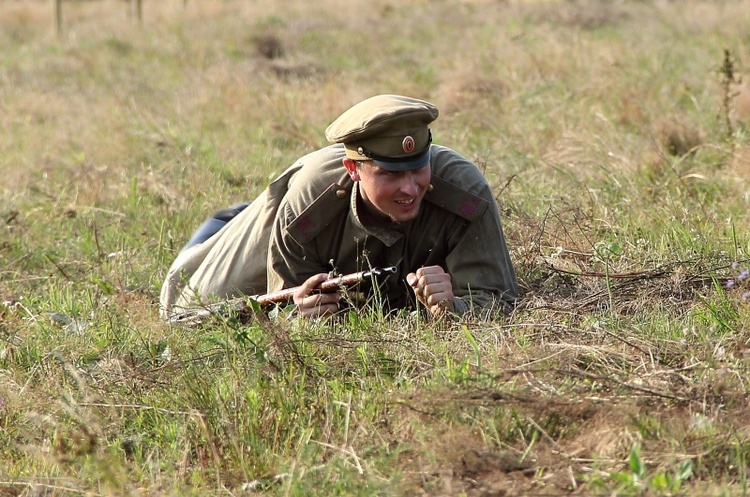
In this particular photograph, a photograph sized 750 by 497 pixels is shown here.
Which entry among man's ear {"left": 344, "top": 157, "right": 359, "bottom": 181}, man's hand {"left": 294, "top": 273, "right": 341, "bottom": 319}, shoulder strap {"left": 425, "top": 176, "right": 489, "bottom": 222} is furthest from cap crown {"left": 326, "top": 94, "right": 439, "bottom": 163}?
man's hand {"left": 294, "top": 273, "right": 341, "bottom": 319}

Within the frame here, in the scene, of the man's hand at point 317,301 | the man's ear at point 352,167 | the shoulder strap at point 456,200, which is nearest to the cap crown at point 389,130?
the man's ear at point 352,167

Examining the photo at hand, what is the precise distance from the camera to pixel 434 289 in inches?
166

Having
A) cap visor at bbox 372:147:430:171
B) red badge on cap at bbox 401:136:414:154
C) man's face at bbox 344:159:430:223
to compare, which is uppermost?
red badge on cap at bbox 401:136:414:154

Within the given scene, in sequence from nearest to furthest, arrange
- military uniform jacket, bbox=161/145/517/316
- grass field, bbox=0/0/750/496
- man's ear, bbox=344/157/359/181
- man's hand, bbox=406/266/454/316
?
grass field, bbox=0/0/750/496
man's hand, bbox=406/266/454/316
man's ear, bbox=344/157/359/181
military uniform jacket, bbox=161/145/517/316

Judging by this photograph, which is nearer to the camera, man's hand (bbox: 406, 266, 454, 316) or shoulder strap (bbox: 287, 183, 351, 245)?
man's hand (bbox: 406, 266, 454, 316)

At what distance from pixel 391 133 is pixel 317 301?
0.80 metres

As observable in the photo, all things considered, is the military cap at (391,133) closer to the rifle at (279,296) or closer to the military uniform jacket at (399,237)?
the military uniform jacket at (399,237)

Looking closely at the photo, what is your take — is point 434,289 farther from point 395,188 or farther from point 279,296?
point 279,296

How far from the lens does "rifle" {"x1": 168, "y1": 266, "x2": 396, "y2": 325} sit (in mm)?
4289

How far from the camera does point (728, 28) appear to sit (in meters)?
11.2

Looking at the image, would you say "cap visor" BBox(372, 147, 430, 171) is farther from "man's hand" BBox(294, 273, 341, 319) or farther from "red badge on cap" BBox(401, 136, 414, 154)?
"man's hand" BBox(294, 273, 341, 319)

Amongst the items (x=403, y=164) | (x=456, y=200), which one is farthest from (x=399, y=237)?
(x=403, y=164)

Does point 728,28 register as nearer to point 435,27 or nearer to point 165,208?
point 435,27

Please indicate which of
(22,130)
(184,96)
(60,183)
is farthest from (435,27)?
(60,183)
